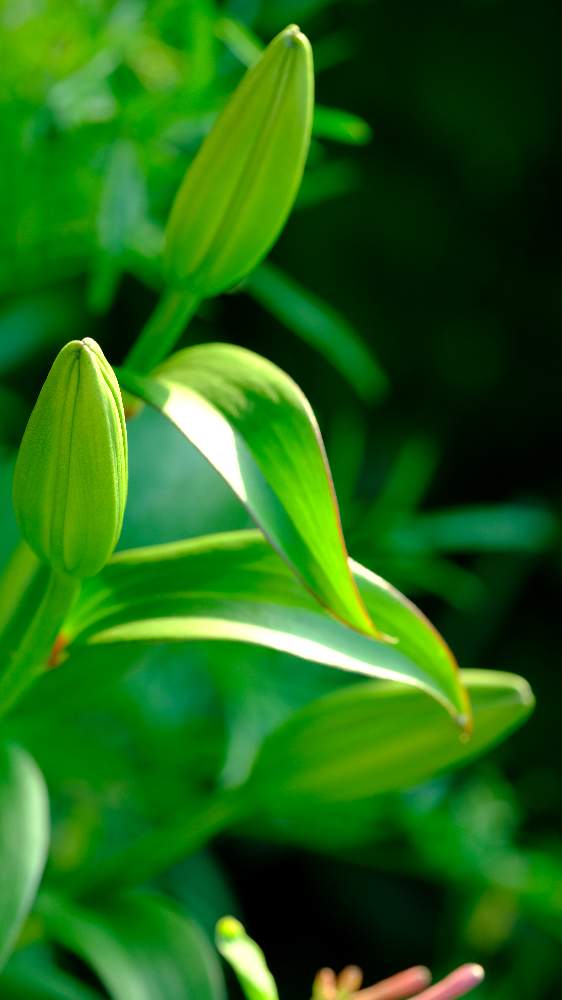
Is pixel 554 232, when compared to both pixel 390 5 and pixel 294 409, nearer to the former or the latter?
pixel 390 5

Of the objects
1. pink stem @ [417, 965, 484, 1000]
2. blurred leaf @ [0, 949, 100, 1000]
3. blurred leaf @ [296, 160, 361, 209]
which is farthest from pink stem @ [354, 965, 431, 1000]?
blurred leaf @ [296, 160, 361, 209]

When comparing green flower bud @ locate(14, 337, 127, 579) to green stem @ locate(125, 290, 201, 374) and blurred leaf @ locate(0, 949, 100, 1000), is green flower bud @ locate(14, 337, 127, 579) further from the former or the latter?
blurred leaf @ locate(0, 949, 100, 1000)

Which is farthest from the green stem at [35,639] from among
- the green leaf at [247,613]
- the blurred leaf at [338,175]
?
the blurred leaf at [338,175]

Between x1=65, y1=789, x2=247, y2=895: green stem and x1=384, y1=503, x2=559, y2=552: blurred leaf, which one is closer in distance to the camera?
x1=65, y1=789, x2=247, y2=895: green stem

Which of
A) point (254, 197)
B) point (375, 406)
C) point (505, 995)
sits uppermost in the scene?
point (254, 197)

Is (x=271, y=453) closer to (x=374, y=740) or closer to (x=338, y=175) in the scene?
(x=374, y=740)

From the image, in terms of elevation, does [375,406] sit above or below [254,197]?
below

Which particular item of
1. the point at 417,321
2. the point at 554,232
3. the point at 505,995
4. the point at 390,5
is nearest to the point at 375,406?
the point at 417,321
